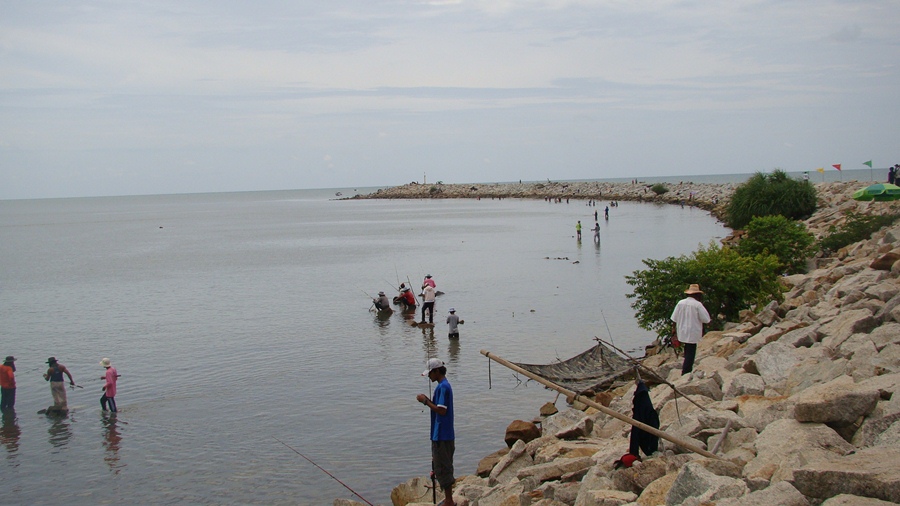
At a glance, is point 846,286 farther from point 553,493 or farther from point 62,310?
point 62,310

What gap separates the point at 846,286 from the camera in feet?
43.8

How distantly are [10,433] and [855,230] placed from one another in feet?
78.3

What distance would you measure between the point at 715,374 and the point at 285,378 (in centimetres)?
1051

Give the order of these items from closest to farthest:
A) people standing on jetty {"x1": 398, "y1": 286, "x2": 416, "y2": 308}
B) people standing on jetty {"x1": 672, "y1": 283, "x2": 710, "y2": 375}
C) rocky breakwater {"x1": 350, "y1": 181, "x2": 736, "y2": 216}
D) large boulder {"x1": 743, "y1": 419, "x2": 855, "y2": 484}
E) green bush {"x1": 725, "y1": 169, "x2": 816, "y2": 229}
→ 1. large boulder {"x1": 743, "y1": 419, "x2": 855, "y2": 484}
2. people standing on jetty {"x1": 672, "y1": 283, "x2": 710, "y2": 375}
3. people standing on jetty {"x1": 398, "y1": 286, "x2": 416, "y2": 308}
4. green bush {"x1": 725, "y1": 169, "x2": 816, "y2": 229}
5. rocky breakwater {"x1": 350, "y1": 181, "x2": 736, "y2": 216}

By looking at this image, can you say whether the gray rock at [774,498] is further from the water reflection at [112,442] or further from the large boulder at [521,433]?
the water reflection at [112,442]

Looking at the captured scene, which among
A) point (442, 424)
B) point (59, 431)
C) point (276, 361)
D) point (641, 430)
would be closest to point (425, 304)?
point (276, 361)

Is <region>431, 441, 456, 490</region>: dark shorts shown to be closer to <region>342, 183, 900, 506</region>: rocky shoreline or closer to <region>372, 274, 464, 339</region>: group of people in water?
<region>342, 183, 900, 506</region>: rocky shoreline

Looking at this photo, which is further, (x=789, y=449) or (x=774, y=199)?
(x=774, y=199)

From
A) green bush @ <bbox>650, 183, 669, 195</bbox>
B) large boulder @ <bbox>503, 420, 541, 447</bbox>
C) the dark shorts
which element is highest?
green bush @ <bbox>650, 183, 669, 195</bbox>

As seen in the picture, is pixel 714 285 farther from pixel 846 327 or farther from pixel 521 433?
pixel 521 433

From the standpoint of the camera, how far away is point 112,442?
1366 cm

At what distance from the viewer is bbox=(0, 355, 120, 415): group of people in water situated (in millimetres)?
15172

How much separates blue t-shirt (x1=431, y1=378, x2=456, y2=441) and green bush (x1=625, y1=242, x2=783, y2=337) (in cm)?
940

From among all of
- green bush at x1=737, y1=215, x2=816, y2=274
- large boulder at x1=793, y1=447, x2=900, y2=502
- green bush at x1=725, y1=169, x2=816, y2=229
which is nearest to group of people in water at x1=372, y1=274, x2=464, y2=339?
green bush at x1=737, y1=215, x2=816, y2=274
